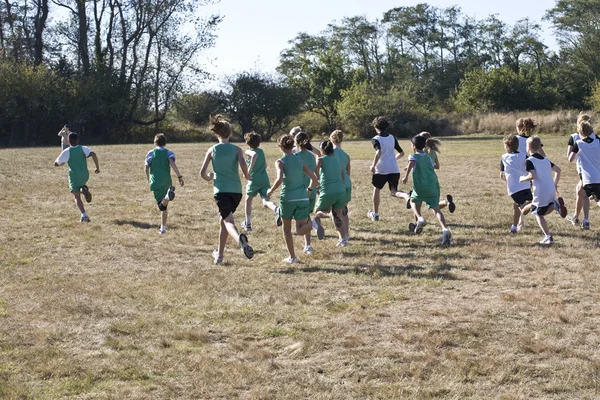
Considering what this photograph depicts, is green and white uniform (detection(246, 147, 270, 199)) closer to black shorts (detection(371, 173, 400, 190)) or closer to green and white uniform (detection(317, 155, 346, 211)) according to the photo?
green and white uniform (detection(317, 155, 346, 211))

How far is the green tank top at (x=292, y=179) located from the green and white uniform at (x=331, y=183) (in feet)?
3.18

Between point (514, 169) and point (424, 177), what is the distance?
125cm

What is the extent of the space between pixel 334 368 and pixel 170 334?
1536mm

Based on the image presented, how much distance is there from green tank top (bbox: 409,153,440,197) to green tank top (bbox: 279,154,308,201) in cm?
214

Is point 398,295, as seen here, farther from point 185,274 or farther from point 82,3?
point 82,3

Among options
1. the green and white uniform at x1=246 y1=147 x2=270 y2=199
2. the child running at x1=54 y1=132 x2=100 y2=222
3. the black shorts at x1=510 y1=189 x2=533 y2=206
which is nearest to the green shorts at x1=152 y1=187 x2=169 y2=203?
the green and white uniform at x1=246 y1=147 x2=270 y2=199

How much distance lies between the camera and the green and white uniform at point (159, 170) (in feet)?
38.2

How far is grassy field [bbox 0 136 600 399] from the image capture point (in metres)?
5.00

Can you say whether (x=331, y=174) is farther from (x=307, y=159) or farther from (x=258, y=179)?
(x=258, y=179)

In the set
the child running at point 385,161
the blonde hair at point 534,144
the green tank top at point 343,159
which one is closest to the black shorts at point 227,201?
the green tank top at point 343,159

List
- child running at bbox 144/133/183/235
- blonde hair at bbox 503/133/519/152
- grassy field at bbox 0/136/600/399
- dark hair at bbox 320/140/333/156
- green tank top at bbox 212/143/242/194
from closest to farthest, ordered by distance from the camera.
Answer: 1. grassy field at bbox 0/136/600/399
2. green tank top at bbox 212/143/242/194
3. dark hair at bbox 320/140/333/156
4. blonde hair at bbox 503/133/519/152
5. child running at bbox 144/133/183/235

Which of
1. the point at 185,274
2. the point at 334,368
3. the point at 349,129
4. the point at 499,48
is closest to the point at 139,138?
the point at 349,129

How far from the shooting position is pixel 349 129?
52.9 m

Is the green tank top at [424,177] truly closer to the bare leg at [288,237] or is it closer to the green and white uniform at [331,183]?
the green and white uniform at [331,183]
